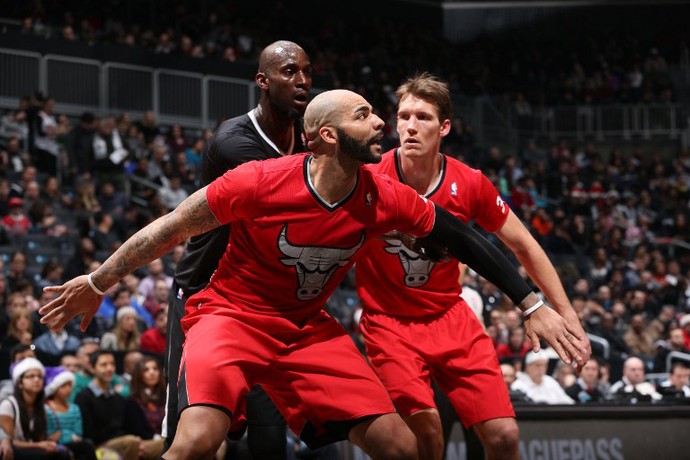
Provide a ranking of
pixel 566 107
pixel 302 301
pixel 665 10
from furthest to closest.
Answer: pixel 665 10 < pixel 566 107 < pixel 302 301

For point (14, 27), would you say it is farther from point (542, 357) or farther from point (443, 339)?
point (443, 339)

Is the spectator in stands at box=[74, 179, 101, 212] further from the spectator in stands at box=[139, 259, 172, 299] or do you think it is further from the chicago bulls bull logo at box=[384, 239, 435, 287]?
the chicago bulls bull logo at box=[384, 239, 435, 287]

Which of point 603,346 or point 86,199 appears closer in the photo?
point 603,346

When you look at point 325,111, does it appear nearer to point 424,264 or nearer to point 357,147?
point 357,147

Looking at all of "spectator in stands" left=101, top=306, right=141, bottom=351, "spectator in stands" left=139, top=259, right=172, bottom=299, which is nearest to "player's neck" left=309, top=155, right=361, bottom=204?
"spectator in stands" left=101, top=306, right=141, bottom=351

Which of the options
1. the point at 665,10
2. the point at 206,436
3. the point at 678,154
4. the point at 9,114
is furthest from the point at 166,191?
the point at 665,10

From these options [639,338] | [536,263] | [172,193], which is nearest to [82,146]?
[172,193]

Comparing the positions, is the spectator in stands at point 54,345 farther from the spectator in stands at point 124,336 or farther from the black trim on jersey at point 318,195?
the black trim on jersey at point 318,195

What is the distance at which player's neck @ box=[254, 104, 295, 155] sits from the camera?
19.9 ft

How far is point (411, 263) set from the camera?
6.26 m

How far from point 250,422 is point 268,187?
1.58 meters

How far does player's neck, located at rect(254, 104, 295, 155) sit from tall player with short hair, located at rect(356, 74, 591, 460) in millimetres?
647

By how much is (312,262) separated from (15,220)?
9614 millimetres

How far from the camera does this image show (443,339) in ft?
20.5
